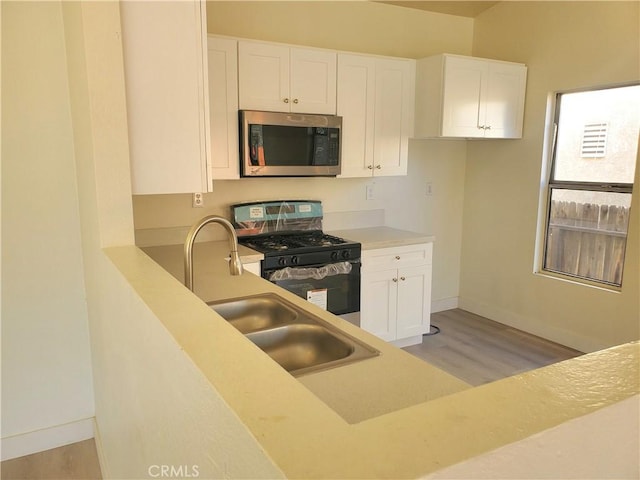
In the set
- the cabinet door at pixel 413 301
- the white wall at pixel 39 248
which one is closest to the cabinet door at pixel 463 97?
the cabinet door at pixel 413 301

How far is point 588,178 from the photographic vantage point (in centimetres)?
371

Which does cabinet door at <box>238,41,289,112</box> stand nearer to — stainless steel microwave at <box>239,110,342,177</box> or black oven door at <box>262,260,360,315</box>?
stainless steel microwave at <box>239,110,342,177</box>

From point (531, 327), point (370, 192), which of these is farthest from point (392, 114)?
point (531, 327)

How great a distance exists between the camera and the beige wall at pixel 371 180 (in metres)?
3.27

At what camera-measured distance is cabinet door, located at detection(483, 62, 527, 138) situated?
390 centimetres

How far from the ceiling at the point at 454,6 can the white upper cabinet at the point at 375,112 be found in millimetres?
601

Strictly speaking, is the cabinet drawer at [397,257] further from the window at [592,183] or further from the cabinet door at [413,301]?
the window at [592,183]

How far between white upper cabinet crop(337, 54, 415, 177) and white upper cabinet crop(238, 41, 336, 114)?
0.13 metres

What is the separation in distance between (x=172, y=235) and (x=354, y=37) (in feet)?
7.01

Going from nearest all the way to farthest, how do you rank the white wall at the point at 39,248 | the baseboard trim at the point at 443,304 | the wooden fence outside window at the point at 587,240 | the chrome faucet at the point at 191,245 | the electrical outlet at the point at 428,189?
the chrome faucet at the point at 191,245 → the white wall at the point at 39,248 → the wooden fence outside window at the point at 587,240 → the electrical outlet at the point at 428,189 → the baseboard trim at the point at 443,304

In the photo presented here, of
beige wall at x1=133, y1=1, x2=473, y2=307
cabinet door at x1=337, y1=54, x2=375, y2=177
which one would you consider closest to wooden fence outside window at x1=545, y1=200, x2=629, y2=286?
beige wall at x1=133, y1=1, x2=473, y2=307

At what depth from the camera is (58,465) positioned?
2.48 m

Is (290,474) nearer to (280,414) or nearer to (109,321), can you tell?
(280,414)

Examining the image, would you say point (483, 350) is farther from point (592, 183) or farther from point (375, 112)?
point (375, 112)
